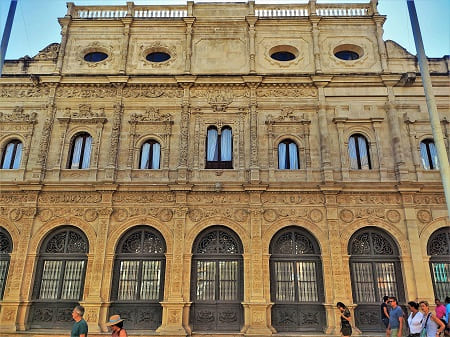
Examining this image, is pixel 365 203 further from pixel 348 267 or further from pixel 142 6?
pixel 142 6

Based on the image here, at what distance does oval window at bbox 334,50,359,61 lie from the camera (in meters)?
17.8

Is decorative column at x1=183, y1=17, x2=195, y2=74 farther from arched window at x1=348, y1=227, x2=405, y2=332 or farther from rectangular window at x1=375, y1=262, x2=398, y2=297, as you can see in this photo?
rectangular window at x1=375, y1=262, x2=398, y2=297

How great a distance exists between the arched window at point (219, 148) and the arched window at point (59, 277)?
615 centimetres

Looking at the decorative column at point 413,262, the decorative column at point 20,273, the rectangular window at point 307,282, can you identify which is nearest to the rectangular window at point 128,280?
the decorative column at point 20,273

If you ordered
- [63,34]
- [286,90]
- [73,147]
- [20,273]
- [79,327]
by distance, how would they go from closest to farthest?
[79,327]
[20,273]
[73,147]
[286,90]
[63,34]

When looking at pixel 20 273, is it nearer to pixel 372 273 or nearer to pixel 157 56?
pixel 157 56

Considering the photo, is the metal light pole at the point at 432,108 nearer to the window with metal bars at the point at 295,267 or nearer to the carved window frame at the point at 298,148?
the carved window frame at the point at 298,148

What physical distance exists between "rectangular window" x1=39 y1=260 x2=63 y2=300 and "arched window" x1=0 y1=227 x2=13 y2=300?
1465mm

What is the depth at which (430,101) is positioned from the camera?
926 cm

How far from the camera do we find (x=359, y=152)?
1593 centimetres

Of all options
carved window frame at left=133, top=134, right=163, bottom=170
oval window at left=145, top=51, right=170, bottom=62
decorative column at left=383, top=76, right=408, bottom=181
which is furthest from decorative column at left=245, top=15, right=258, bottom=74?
decorative column at left=383, top=76, right=408, bottom=181

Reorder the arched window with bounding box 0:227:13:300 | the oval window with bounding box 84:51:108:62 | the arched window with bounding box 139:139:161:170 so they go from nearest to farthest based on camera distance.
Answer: the arched window with bounding box 0:227:13:300
the arched window with bounding box 139:139:161:170
the oval window with bounding box 84:51:108:62

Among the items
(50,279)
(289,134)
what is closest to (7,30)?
(50,279)

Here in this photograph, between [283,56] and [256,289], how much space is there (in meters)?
11.1
